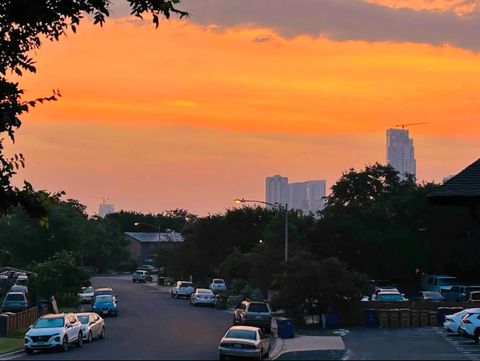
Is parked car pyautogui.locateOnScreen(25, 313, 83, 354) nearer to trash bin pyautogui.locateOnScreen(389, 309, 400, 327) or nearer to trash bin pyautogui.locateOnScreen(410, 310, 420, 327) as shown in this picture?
trash bin pyautogui.locateOnScreen(389, 309, 400, 327)

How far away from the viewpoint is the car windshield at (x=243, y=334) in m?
28.4

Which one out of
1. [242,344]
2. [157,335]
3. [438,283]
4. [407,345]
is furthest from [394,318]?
[438,283]

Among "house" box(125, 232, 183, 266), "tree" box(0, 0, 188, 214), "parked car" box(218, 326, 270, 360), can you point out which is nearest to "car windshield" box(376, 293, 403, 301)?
"parked car" box(218, 326, 270, 360)

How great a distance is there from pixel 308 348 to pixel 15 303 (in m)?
27.4

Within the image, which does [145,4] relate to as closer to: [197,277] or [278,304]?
[278,304]

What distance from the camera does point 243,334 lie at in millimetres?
28609

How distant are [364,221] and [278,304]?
37297 millimetres

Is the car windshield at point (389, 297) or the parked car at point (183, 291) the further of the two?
the parked car at point (183, 291)

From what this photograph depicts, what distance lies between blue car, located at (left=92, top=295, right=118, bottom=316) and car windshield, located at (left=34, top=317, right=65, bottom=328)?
19072 mm

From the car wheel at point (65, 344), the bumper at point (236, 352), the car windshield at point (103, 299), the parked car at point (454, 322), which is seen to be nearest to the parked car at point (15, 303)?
the car windshield at point (103, 299)

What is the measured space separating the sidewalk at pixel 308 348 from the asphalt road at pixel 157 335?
9.19ft

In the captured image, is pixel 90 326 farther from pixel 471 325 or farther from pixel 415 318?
pixel 415 318

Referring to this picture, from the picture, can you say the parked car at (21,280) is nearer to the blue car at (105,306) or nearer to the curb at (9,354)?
the blue car at (105,306)

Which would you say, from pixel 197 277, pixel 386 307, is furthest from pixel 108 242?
pixel 386 307
